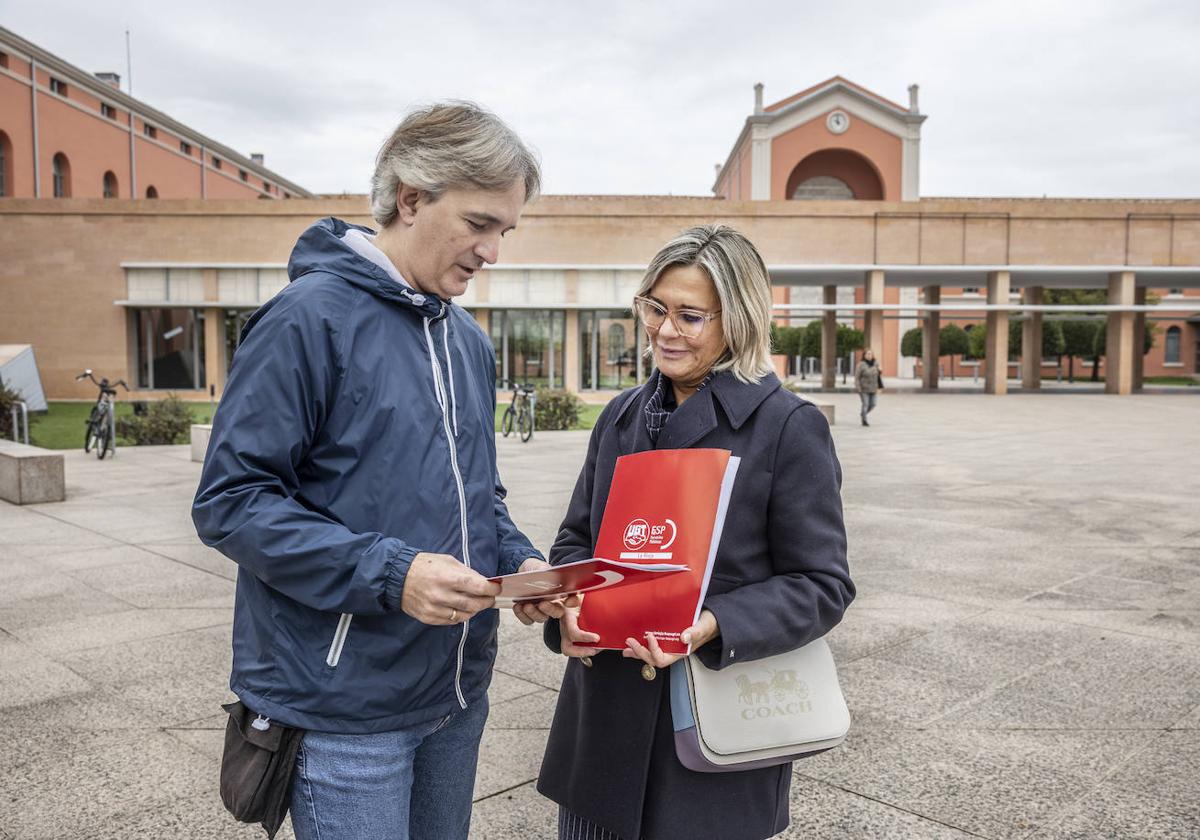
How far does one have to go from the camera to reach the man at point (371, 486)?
1599mm

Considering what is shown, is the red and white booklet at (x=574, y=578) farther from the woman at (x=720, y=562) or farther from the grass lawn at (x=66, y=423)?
the grass lawn at (x=66, y=423)

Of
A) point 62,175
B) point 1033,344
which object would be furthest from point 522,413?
point 62,175

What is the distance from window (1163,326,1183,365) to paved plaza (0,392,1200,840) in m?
60.5

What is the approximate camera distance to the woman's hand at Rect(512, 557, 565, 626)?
6.07ft

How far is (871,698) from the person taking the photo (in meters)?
4.47

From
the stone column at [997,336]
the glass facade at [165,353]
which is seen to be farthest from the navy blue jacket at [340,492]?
the stone column at [997,336]

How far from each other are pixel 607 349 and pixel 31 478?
89.8 feet

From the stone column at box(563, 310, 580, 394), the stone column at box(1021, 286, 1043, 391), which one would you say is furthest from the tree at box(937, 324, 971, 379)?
the stone column at box(563, 310, 580, 394)

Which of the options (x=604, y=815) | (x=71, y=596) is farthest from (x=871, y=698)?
(x=71, y=596)

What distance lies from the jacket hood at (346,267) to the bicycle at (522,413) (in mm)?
17126

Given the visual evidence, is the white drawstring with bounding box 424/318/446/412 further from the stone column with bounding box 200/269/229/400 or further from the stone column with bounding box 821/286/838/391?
the stone column with bounding box 821/286/838/391

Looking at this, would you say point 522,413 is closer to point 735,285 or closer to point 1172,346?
point 735,285

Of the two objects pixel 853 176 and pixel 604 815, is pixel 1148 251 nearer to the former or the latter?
pixel 853 176

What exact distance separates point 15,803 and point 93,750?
47 centimetres
